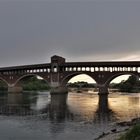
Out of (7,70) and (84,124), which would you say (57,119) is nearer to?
(84,124)

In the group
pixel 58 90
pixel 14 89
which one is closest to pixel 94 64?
pixel 58 90

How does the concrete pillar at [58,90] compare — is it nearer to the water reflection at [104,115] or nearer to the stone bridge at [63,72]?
the stone bridge at [63,72]

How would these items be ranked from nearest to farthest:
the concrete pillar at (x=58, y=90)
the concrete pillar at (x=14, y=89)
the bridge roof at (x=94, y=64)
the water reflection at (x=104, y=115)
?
the water reflection at (x=104, y=115), the bridge roof at (x=94, y=64), the concrete pillar at (x=58, y=90), the concrete pillar at (x=14, y=89)

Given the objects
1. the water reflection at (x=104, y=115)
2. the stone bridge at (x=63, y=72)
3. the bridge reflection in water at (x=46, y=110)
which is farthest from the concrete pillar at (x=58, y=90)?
the water reflection at (x=104, y=115)

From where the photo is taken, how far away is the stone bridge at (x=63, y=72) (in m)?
A: 82.2

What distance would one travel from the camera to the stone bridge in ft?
270

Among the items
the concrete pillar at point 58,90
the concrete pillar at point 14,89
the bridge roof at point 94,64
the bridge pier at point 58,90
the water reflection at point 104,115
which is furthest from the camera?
the concrete pillar at point 14,89

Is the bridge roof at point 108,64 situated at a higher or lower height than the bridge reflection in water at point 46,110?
higher

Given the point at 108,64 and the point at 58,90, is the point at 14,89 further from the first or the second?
the point at 108,64

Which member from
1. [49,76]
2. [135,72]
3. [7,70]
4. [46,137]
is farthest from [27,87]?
[46,137]

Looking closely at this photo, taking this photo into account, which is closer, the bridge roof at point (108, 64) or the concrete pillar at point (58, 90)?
the bridge roof at point (108, 64)

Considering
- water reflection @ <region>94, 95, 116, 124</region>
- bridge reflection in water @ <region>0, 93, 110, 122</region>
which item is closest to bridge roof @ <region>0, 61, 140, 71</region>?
bridge reflection in water @ <region>0, 93, 110, 122</region>

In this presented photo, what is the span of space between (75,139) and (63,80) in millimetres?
65718

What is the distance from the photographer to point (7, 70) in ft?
347
